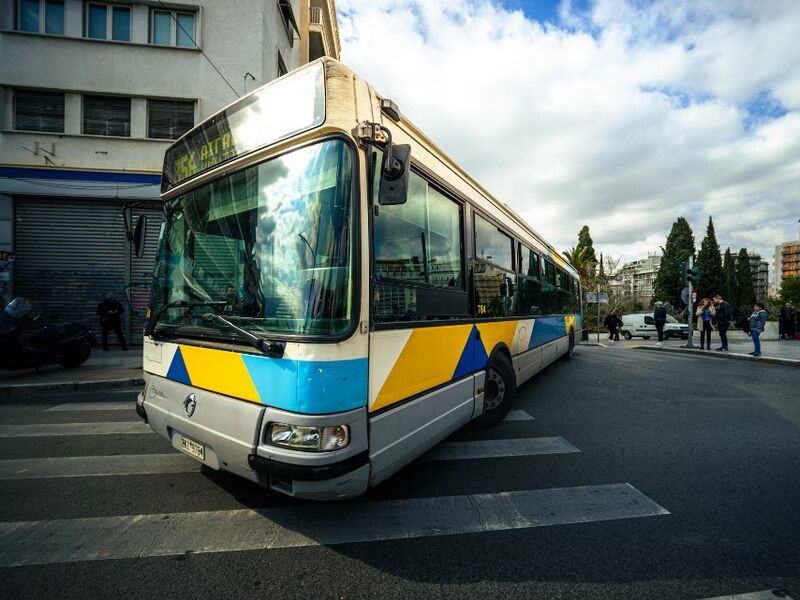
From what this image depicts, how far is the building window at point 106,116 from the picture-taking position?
40.1 feet

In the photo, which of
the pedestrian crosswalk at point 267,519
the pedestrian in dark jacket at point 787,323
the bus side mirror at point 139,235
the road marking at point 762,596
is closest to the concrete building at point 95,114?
the bus side mirror at point 139,235

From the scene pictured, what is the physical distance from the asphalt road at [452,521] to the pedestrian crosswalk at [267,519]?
0.05 feet

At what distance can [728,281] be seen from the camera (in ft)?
184

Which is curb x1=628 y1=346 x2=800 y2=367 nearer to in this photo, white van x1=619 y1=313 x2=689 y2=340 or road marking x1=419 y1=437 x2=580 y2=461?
white van x1=619 y1=313 x2=689 y2=340

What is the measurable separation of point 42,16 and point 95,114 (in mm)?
3233

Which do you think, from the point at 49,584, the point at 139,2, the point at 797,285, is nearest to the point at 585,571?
the point at 49,584

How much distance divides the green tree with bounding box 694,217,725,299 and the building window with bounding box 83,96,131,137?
53533mm

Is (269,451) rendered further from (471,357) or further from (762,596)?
(762,596)

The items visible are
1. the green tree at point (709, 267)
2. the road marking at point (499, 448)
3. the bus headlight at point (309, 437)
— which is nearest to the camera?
the bus headlight at point (309, 437)

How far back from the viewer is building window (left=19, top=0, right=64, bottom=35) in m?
12.1

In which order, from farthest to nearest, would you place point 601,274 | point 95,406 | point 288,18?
1. point 601,274
2. point 288,18
3. point 95,406

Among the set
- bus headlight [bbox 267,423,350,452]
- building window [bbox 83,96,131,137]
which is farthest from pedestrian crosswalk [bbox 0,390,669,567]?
building window [bbox 83,96,131,137]

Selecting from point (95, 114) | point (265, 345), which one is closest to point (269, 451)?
point (265, 345)

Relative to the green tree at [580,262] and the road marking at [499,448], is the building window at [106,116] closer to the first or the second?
the road marking at [499,448]
